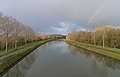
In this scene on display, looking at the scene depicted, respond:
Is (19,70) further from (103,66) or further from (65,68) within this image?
(103,66)

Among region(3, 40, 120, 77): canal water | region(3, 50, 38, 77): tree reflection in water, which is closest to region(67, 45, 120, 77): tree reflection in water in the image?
region(3, 40, 120, 77): canal water

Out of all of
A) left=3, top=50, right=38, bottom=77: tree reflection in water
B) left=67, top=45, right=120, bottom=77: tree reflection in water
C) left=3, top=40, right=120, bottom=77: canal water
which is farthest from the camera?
left=67, top=45, right=120, bottom=77: tree reflection in water

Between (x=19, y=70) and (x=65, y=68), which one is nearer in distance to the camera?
(x=19, y=70)

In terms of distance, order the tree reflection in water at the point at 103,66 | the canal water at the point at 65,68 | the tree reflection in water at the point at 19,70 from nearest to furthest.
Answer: the tree reflection in water at the point at 19,70 < the canal water at the point at 65,68 < the tree reflection in water at the point at 103,66

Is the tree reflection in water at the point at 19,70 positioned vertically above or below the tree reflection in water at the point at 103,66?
above

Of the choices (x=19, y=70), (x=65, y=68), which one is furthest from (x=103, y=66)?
(x=19, y=70)

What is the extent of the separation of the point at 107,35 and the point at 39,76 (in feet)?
116

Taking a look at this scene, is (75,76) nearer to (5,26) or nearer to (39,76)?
(39,76)

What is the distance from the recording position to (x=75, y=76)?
16156 millimetres

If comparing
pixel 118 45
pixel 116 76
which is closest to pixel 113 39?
pixel 118 45

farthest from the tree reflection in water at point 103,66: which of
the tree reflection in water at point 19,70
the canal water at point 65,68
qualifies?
the tree reflection in water at point 19,70

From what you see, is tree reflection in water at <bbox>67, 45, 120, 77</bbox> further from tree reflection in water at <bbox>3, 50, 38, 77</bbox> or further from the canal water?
tree reflection in water at <bbox>3, 50, 38, 77</bbox>

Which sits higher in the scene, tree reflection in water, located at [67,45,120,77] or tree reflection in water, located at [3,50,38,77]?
tree reflection in water, located at [3,50,38,77]

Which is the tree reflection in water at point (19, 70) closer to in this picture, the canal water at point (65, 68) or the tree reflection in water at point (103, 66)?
the canal water at point (65, 68)
